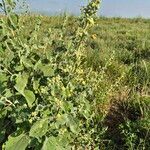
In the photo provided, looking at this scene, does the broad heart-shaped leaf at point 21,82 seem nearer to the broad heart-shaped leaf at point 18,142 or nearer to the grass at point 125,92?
the broad heart-shaped leaf at point 18,142

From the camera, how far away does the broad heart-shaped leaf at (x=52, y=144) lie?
3.40 meters

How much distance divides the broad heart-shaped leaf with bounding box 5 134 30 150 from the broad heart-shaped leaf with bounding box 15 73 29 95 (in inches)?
12.9

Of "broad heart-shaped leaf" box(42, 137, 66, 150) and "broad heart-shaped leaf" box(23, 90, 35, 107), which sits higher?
"broad heart-shaped leaf" box(23, 90, 35, 107)

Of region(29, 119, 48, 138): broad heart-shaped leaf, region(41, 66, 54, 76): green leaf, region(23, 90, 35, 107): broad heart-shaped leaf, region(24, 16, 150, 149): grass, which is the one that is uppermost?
region(41, 66, 54, 76): green leaf

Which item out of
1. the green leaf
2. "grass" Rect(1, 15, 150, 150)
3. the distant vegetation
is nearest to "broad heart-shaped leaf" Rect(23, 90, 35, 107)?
the distant vegetation

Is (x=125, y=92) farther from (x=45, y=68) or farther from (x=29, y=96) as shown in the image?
(x=29, y=96)

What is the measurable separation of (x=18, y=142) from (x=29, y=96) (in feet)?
1.13

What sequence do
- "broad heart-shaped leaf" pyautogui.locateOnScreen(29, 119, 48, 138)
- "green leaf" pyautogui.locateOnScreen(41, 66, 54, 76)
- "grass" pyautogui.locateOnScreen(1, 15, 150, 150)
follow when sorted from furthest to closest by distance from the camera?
1. "grass" pyautogui.locateOnScreen(1, 15, 150, 150)
2. "green leaf" pyautogui.locateOnScreen(41, 66, 54, 76)
3. "broad heart-shaped leaf" pyautogui.locateOnScreen(29, 119, 48, 138)

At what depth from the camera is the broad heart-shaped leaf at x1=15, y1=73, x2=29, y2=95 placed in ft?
11.3

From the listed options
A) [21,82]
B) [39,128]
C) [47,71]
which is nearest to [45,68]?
[47,71]

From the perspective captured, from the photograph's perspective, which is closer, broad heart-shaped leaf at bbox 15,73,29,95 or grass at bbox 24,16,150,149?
broad heart-shaped leaf at bbox 15,73,29,95

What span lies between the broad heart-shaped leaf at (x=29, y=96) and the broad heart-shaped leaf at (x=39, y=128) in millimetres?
236

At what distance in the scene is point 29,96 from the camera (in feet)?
11.5

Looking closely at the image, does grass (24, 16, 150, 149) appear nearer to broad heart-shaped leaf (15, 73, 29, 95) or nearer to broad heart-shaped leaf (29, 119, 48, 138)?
broad heart-shaped leaf (15, 73, 29, 95)
